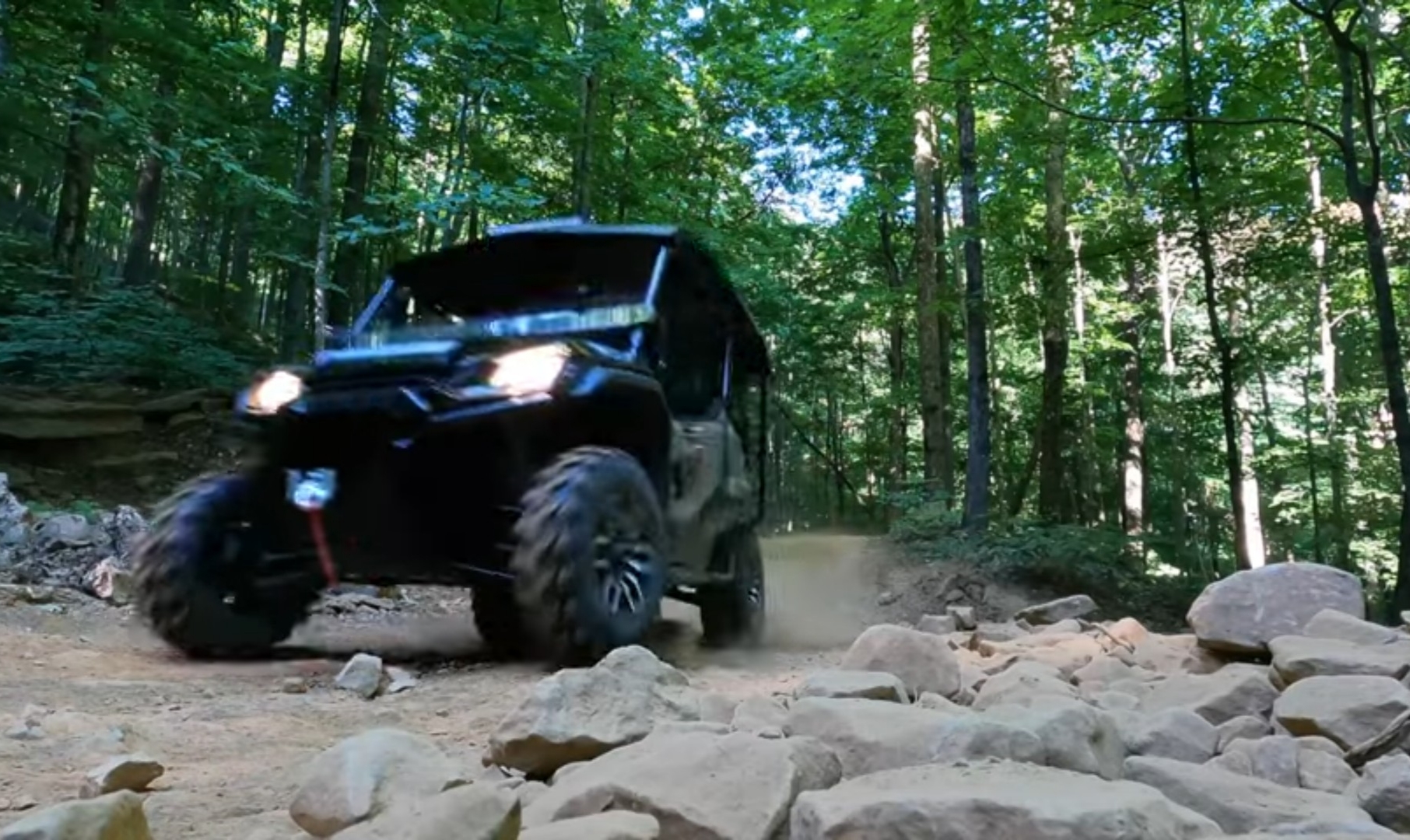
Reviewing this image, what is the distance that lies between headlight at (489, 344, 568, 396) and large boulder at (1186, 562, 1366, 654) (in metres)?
3.13

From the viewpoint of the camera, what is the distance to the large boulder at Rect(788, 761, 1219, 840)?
157 cm

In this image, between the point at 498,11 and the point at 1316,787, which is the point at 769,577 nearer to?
the point at 498,11

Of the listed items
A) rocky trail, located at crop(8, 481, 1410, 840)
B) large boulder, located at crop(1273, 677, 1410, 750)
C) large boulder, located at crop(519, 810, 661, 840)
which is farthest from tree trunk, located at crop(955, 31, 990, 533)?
large boulder, located at crop(519, 810, 661, 840)

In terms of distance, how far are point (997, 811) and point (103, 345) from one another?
11.9m

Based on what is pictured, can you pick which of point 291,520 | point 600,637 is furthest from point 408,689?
point 291,520

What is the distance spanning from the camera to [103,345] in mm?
10836

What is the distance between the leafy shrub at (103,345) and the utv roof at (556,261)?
7294 millimetres

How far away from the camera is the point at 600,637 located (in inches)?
155

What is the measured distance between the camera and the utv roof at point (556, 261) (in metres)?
5.03

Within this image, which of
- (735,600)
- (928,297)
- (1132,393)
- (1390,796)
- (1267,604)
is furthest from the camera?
(1132,393)

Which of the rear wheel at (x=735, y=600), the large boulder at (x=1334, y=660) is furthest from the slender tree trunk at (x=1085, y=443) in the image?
the large boulder at (x=1334, y=660)

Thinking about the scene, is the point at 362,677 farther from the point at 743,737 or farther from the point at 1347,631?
the point at 1347,631

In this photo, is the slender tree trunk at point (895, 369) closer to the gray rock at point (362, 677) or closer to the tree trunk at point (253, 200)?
the tree trunk at point (253, 200)

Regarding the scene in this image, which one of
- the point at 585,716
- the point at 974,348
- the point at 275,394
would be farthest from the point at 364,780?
the point at 974,348
